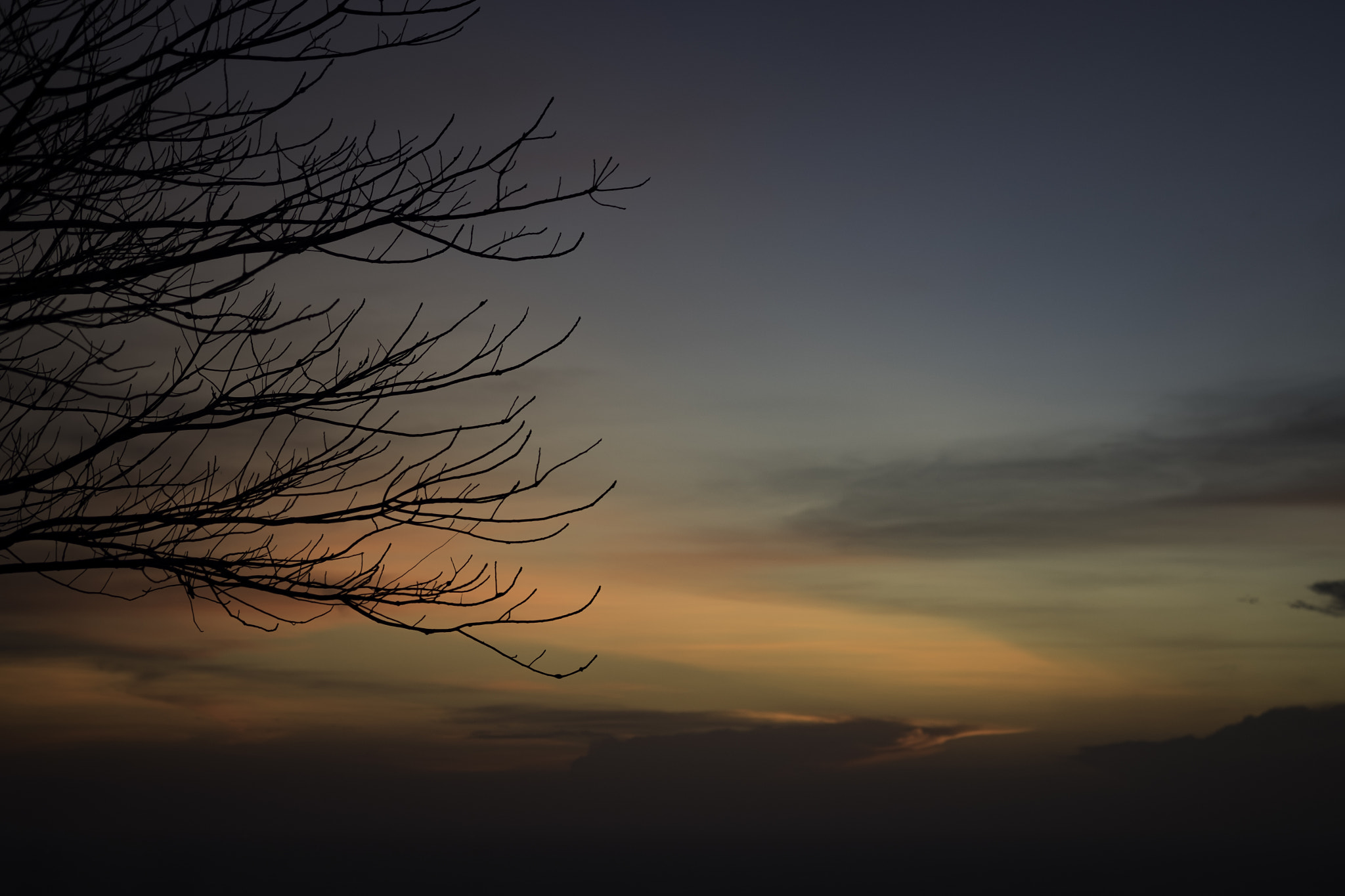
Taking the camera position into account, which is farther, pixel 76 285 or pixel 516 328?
pixel 516 328

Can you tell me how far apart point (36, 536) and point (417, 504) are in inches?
60.8

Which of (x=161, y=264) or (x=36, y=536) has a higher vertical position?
(x=161, y=264)

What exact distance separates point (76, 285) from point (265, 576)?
146 centimetres

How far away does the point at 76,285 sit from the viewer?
404cm

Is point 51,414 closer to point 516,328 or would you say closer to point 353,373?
point 353,373

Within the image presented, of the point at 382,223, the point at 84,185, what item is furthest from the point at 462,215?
the point at 84,185

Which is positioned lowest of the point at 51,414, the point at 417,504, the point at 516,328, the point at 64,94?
the point at 417,504

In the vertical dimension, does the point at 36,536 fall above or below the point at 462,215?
below

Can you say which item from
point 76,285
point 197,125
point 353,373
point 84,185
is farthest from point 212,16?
point 353,373

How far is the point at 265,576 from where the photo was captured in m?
4.26

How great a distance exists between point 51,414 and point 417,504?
176cm

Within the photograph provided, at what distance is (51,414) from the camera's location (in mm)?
4391

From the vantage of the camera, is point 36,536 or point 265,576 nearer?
point 36,536

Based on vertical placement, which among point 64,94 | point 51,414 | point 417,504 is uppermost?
point 64,94
